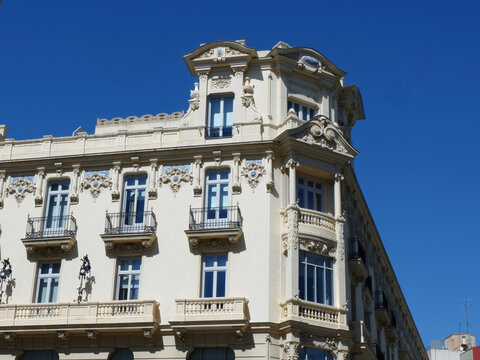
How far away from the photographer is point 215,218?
3734 centimetres

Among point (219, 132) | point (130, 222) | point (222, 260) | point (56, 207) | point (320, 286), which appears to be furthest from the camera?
point (56, 207)

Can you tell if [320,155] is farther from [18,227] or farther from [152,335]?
[18,227]

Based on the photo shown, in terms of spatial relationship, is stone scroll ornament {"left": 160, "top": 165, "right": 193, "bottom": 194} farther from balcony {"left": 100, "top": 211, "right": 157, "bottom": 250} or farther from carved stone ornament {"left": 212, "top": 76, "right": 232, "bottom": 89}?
carved stone ornament {"left": 212, "top": 76, "right": 232, "bottom": 89}

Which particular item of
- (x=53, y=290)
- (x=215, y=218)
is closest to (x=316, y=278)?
(x=215, y=218)

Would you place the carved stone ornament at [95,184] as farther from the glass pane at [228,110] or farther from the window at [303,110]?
the window at [303,110]

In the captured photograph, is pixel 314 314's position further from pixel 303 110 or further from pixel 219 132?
pixel 303 110

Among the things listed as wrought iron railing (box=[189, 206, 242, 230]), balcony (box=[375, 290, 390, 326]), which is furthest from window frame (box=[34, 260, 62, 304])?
balcony (box=[375, 290, 390, 326])

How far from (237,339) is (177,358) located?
9.53 feet

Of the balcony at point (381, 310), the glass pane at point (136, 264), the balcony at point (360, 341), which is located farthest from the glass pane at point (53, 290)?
the balcony at point (381, 310)

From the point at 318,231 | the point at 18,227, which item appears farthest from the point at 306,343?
the point at 18,227

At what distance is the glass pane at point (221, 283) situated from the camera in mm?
35969

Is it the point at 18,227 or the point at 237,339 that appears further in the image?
the point at 18,227

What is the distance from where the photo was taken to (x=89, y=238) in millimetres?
38312

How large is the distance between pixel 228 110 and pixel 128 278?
10.1 metres
